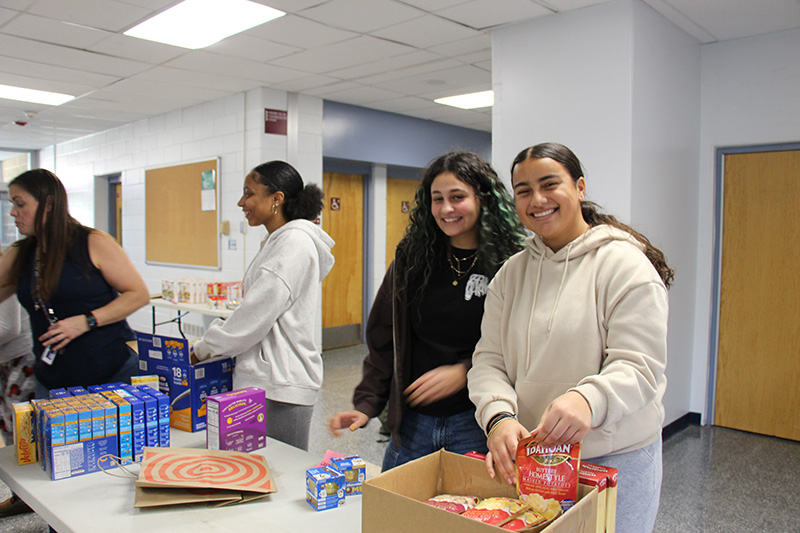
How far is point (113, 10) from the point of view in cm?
350

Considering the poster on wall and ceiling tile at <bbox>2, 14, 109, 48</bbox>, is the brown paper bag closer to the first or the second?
ceiling tile at <bbox>2, 14, 109, 48</bbox>

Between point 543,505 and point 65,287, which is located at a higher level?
point 65,287

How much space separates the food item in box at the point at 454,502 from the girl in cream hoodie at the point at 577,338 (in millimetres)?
67

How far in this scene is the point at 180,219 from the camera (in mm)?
6371

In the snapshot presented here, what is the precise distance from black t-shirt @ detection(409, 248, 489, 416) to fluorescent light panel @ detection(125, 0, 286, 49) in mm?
2477

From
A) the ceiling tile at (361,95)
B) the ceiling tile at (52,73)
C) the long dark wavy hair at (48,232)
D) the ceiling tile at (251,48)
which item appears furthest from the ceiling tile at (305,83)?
the long dark wavy hair at (48,232)

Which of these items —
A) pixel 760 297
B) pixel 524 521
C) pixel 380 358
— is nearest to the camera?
pixel 524 521

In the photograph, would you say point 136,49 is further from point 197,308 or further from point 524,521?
point 524,521

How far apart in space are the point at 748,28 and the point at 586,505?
389cm

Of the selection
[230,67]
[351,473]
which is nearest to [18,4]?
[230,67]

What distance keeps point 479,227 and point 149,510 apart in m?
1.06

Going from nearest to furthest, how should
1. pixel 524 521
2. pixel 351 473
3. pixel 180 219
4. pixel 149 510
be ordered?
pixel 524 521, pixel 149 510, pixel 351 473, pixel 180 219

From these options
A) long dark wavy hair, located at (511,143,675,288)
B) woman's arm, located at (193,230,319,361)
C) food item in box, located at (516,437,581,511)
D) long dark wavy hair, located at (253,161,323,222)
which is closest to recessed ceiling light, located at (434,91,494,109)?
long dark wavy hair, located at (253,161,323,222)

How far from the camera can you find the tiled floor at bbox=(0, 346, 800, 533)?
2.76 meters
